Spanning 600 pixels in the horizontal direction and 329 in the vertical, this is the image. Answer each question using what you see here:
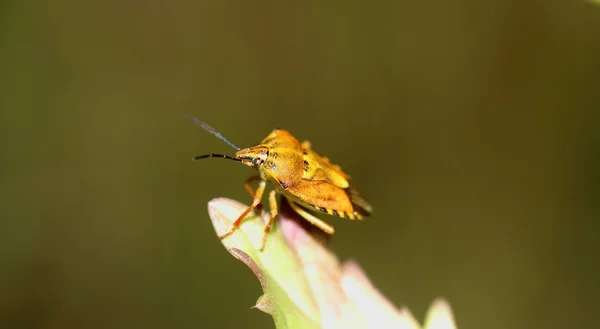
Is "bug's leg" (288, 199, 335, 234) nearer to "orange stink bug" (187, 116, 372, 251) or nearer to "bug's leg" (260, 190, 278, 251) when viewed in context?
"orange stink bug" (187, 116, 372, 251)

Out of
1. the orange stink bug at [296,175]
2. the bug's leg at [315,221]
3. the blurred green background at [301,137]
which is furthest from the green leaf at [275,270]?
the blurred green background at [301,137]

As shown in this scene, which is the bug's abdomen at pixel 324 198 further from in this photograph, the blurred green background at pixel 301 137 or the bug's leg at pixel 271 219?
the blurred green background at pixel 301 137

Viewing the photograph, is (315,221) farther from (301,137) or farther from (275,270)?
(301,137)

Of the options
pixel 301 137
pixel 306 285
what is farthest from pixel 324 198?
pixel 301 137

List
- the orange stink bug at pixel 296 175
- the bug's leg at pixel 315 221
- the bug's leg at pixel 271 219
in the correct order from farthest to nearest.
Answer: the orange stink bug at pixel 296 175, the bug's leg at pixel 315 221, the bug's leg at pixel 271 219

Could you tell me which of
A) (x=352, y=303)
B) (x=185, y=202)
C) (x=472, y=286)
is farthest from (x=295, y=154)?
(x=472, y=286)

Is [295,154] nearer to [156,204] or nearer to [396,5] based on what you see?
[156,204]
